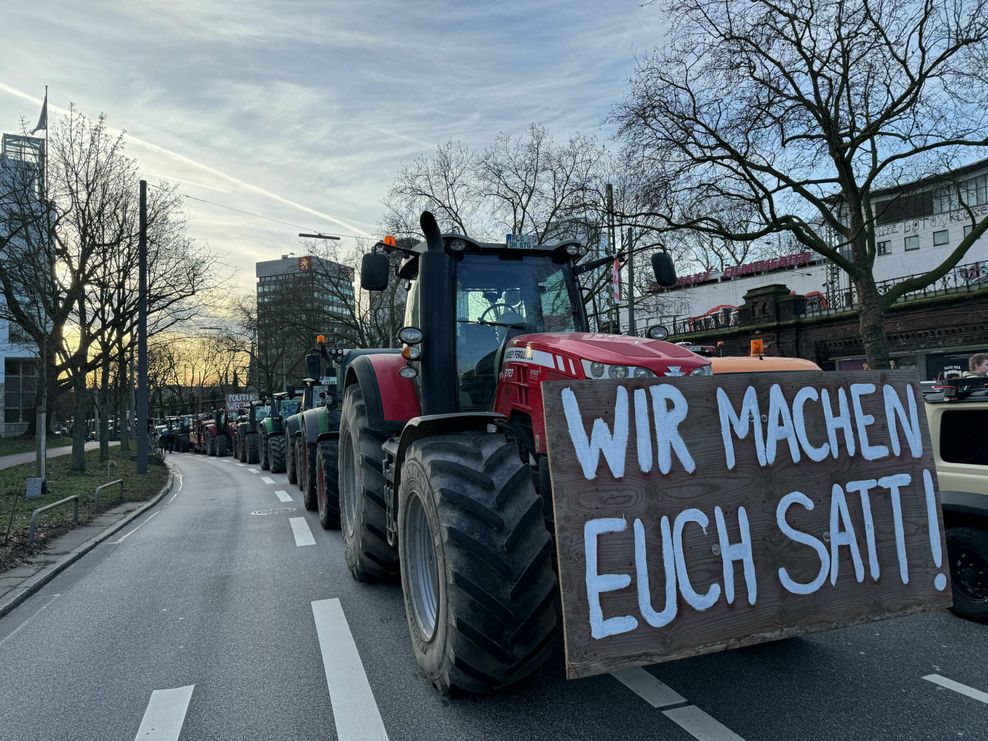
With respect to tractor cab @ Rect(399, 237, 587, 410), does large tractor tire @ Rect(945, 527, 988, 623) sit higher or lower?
lower

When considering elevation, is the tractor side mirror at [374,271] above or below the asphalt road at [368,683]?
above

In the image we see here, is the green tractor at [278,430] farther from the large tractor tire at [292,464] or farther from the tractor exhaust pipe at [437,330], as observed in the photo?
the tractor exhaust pipe at [437,330]

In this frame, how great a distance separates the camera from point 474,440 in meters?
3.80

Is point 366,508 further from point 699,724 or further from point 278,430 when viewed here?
point 278,430

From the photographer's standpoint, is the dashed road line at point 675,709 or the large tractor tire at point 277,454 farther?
the large tractor tire at point 277,454

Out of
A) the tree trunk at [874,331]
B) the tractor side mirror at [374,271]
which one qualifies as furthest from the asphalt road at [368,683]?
the tree trunk at [874,331]

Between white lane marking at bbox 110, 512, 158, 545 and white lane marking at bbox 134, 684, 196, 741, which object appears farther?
white lane marking at bbox 110, 512, 158, 545

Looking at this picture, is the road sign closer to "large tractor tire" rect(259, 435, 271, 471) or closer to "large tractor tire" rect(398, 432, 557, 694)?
"large tractor tire" rect(398, 432, 557, 694)

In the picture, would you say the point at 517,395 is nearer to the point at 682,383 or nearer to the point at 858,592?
the point at 682,383

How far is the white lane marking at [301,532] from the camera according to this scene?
8555mm

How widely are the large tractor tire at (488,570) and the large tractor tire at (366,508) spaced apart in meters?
2.06

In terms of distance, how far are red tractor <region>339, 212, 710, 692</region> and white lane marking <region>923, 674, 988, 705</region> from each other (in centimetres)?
224

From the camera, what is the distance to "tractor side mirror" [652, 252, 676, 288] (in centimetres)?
502

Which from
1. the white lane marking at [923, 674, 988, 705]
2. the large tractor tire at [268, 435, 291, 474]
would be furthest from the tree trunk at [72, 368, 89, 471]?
the white lane marking at [923, 674, 988, 705]
